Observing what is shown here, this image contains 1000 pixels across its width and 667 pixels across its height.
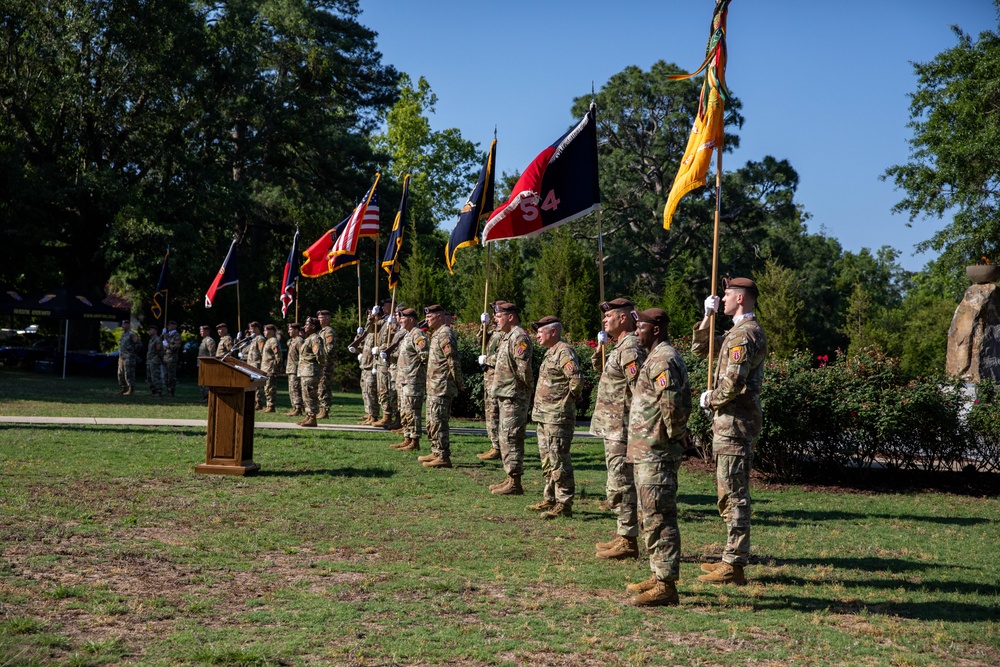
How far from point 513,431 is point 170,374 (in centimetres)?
1675

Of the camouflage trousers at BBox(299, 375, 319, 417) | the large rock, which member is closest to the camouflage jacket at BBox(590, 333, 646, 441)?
the camouflage trousers at BBox(299, 375, 319, 417)

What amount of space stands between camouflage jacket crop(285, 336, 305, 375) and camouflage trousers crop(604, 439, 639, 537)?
38.4 ft

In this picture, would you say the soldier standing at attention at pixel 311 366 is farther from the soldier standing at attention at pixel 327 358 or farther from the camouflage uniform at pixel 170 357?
the camouflage uniform at pixel 170 357

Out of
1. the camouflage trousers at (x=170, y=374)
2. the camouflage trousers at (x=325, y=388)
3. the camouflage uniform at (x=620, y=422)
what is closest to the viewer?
the camouflage uniform at (x=620, y=422)

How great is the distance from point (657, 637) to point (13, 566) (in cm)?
479

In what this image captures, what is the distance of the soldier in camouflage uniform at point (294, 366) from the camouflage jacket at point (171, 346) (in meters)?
5.21

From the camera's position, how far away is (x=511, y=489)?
10.8 metres

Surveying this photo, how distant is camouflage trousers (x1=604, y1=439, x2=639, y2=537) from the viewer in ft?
25.6

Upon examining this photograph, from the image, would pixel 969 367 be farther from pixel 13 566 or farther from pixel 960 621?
pixel 13 566

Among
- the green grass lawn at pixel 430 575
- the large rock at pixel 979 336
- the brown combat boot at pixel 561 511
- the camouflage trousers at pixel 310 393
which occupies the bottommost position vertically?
the green grass lawn at pixel 430 575

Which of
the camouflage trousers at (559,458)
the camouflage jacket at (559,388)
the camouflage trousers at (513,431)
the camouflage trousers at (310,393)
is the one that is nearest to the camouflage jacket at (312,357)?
the camouflage trousers at (310,393)

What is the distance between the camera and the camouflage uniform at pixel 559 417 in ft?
31.0

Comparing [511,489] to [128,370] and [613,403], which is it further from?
[128,370]

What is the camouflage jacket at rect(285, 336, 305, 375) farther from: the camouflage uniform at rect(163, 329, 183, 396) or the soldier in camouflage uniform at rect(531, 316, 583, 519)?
the soldier in camouflage uniform at rect(531, 316, 583, 519)
